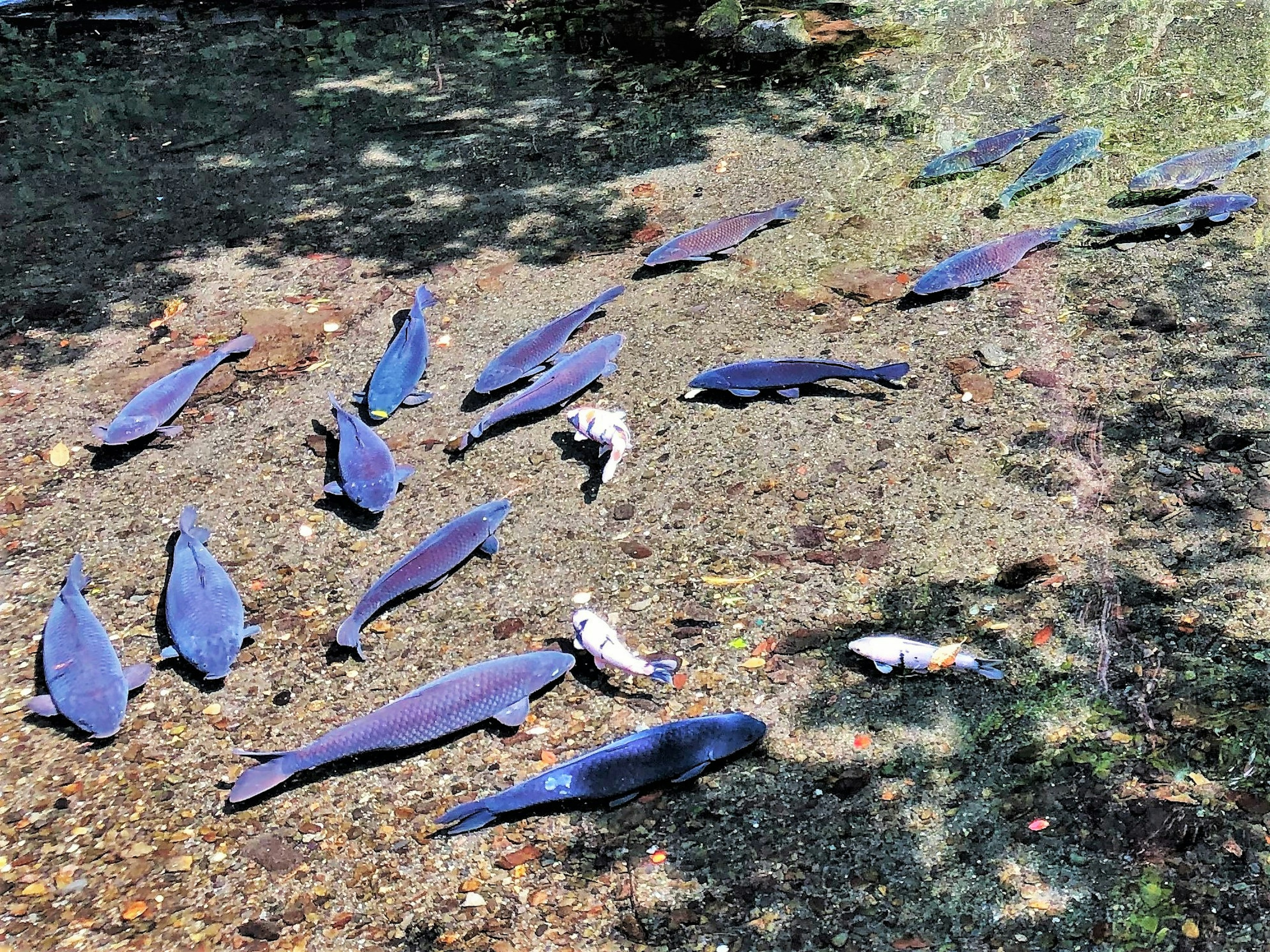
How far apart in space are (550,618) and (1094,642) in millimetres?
2003

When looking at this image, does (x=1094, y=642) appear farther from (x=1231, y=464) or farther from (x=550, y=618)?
(x=550, y=618)

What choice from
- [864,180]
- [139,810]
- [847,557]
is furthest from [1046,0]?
[139,810]

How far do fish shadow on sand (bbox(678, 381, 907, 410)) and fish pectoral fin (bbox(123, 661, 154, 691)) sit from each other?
267cm

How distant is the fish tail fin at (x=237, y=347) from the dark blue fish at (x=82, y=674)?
6.58 ft

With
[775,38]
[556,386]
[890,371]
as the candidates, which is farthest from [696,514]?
[775,38]

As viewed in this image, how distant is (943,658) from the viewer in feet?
12.0

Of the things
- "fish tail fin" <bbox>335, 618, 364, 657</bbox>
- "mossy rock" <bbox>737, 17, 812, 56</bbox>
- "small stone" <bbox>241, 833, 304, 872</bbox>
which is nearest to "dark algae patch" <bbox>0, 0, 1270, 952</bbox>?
"small stone" <bbox>241, 833, 304, 872</bbox>

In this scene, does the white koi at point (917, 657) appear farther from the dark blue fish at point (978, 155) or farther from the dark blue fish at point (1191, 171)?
the dark blue fish at point (978, 155)

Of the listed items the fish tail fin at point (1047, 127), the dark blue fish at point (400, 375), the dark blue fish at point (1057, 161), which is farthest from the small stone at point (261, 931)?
the fish tail fin at point (1047, 127)

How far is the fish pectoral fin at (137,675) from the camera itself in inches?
156

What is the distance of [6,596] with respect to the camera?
4590mm

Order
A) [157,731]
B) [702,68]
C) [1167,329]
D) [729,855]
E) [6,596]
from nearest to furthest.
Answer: [729,855], [157,731], [6,596], [1167,329], [702,68]

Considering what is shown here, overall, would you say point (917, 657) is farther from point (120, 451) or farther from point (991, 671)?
point (120, 451)

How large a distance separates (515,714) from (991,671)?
1.64 metres
